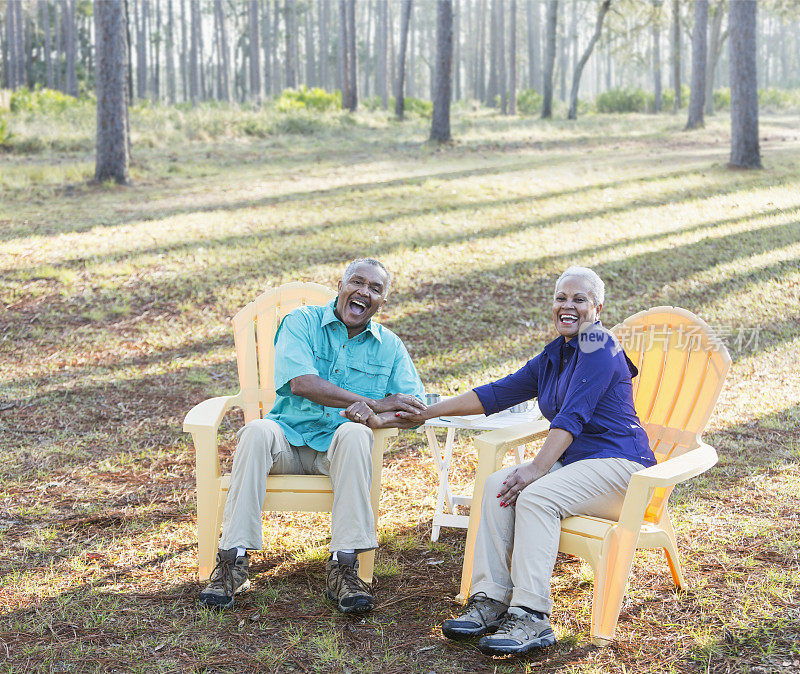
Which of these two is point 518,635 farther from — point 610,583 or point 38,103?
point 38,103

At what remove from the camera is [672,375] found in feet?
11.5

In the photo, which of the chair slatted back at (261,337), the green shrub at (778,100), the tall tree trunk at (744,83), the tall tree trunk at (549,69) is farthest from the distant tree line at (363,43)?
the chair slatted back at (261,337)

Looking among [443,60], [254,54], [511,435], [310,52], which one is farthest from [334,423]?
[310,52]

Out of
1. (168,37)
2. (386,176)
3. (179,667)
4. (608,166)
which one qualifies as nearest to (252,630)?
(179,667)

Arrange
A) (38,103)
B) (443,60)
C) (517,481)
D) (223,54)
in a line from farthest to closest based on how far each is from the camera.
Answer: (223,54)
(38,103)
(443,60)
(517,481)

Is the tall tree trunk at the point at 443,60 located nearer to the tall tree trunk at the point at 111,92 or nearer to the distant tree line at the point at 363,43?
the distant tree line at the point at 363,43

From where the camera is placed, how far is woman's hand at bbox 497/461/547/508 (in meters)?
2.93

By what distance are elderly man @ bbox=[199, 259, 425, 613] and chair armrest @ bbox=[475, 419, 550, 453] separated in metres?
0.36

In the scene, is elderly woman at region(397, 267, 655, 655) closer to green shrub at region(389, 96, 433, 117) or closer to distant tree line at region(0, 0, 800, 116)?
distant tree line at region(0, 0, 800, 116)

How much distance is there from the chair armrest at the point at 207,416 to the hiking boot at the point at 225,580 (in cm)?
51

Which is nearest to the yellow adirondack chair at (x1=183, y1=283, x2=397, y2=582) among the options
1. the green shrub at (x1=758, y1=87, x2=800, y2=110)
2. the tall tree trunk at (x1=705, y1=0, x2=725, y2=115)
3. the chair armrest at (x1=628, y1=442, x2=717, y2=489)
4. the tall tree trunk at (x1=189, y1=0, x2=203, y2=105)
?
the chair armrest at (x1=628, y1=442, x2=717, y2=489)

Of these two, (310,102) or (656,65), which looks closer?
(310,102)

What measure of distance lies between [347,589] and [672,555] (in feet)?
4.21

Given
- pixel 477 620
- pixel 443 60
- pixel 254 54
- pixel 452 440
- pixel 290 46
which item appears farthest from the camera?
pixel 290 46
